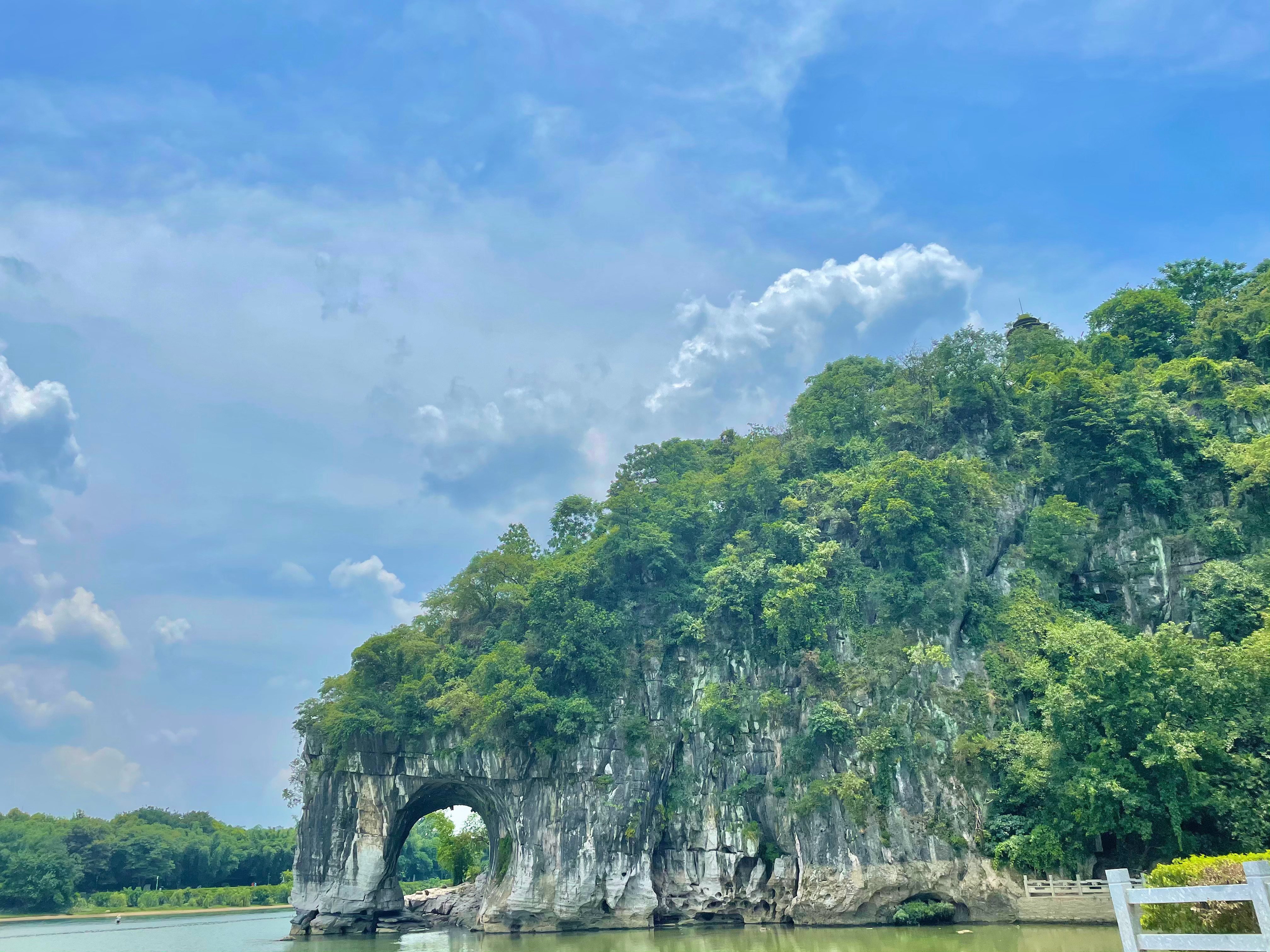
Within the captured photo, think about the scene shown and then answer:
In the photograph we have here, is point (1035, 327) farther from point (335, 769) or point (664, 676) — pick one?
point (335, 769)

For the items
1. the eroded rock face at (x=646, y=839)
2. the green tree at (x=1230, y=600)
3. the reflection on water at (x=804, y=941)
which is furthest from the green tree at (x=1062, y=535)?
the reflection on water at (x=804, y=941)

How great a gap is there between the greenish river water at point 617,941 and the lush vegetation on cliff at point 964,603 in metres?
2.75

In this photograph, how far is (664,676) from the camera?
28328mm

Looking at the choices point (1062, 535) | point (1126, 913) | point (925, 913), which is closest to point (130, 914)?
point (925, 913)

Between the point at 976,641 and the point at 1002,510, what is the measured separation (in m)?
4.75

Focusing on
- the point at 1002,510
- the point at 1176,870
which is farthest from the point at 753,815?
the point at 1176,870

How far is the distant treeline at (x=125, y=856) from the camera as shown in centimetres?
4444

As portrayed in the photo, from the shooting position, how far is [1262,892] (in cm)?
559

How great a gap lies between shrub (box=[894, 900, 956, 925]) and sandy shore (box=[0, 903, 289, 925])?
1734 inches

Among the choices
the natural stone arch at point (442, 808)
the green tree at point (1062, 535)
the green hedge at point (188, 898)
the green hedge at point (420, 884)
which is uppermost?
the green tree at point (1062, 535)

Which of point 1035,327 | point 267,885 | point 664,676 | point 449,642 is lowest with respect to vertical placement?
point 267,885

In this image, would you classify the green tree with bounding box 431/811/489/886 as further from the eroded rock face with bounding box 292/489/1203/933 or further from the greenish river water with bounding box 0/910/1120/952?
the eroded rock face with bounding box 292/489/1203/933

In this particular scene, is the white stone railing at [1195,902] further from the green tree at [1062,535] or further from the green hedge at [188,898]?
the green hedge at [188,898]

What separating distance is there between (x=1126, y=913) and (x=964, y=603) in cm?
1913
